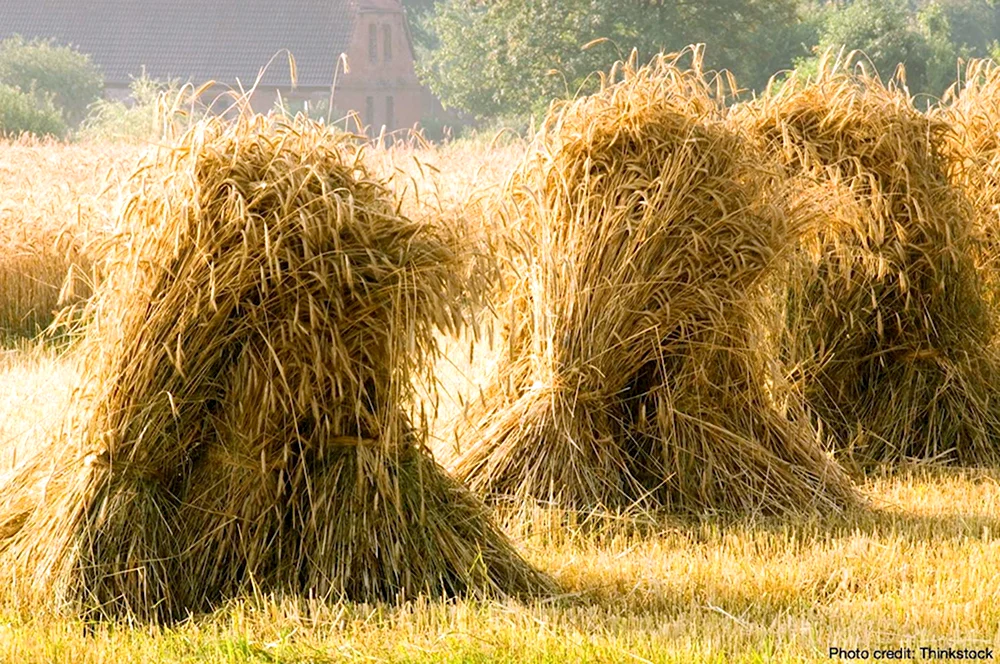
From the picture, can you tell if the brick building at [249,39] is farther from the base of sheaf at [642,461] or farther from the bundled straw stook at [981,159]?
the base of sheaf at [642,461]

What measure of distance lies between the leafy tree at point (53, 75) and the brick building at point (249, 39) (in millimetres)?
8864

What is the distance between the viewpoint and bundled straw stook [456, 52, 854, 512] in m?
5.44

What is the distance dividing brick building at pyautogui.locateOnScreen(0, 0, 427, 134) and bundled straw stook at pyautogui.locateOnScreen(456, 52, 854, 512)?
51088 millimetres

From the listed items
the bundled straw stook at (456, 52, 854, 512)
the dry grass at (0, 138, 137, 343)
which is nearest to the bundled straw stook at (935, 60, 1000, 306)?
the bundled straw stook at (456, 52, 854, 512)

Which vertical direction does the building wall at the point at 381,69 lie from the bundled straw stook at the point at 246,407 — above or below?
above

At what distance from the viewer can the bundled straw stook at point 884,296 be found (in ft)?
22.0

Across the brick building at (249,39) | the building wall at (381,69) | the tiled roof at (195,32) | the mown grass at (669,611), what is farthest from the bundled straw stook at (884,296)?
the building wall at (381,69)

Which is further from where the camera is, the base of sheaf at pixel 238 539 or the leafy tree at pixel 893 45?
the leafy tree at pixel 893 45

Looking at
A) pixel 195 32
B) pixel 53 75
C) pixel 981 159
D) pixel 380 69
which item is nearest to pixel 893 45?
pixel 53 75

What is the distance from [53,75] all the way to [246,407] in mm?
44291

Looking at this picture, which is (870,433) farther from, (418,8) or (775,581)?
(418,8)

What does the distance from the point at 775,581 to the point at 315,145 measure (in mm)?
1949

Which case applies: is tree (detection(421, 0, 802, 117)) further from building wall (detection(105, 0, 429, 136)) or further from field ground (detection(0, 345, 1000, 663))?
field ground (detection(0, 345, 1000, 663))

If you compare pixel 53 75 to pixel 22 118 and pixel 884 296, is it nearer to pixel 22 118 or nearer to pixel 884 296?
pixel 22 118
